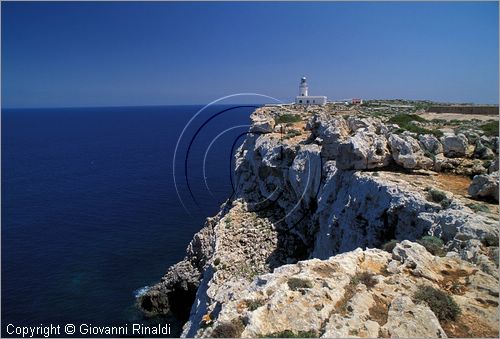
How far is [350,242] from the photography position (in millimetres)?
17422

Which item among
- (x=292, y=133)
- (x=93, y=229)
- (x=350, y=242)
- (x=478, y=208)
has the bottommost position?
(x=93, y=229)

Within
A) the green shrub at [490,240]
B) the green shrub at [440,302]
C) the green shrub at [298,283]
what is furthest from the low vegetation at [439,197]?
the green shrub at [298,283]

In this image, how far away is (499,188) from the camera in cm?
1388

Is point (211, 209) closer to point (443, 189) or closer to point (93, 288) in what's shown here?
point (93, 288)

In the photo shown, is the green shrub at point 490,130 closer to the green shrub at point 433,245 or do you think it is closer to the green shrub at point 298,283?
the green shrub at point 433,245

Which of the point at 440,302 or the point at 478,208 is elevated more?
the point at 478,208

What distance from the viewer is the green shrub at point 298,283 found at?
31.6 feet

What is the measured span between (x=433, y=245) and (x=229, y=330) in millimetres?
7640

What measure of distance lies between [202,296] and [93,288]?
17377mm

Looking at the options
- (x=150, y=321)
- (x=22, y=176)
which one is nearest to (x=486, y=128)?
(x=150, y=321)

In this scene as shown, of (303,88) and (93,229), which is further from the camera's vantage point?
(303,88)

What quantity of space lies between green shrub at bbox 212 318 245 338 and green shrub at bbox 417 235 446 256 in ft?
23.4

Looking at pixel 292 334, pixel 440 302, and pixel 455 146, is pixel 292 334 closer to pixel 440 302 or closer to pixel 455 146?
pixel 440 302

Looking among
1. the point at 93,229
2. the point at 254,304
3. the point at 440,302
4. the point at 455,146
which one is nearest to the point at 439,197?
the point at 440,302
